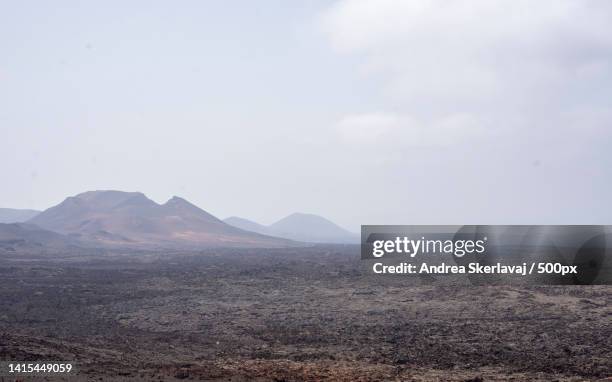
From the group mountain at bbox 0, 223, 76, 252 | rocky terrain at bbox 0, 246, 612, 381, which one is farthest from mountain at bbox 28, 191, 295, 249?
rocky terrain at bbox 0, 246, 612, 381

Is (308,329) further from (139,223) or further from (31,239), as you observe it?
(139,223)

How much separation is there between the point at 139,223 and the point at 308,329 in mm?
100632

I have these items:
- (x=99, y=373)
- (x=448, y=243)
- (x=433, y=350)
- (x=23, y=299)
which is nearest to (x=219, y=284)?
(x=23, y=299)

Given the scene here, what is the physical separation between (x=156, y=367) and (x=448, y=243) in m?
21.3

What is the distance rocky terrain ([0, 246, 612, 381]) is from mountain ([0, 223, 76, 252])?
39.9 meters

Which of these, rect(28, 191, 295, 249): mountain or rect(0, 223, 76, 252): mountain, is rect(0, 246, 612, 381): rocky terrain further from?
rect(28, 191, 295, 249): mountain

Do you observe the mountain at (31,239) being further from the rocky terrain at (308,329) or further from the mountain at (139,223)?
the rocky terrain at (308,329)

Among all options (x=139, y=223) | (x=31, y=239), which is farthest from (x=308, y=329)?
(x=139, y=223)

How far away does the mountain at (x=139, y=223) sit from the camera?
102 m

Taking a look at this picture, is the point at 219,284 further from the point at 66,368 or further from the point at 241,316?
the point at 66,368

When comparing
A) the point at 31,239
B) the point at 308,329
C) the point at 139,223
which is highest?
the point at 139,223

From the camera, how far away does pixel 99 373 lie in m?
13.3

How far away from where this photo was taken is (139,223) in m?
116

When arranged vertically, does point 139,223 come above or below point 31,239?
above
